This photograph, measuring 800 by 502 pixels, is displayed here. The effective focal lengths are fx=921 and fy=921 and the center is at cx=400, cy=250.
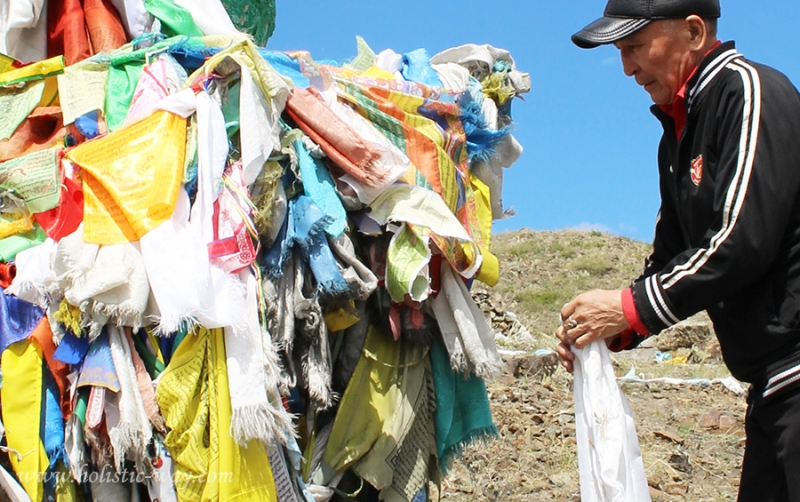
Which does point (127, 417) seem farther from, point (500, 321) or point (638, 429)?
point (500, 321)

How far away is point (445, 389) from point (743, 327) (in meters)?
1.13

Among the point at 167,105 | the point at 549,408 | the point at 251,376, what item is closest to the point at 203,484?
the point at 251,376

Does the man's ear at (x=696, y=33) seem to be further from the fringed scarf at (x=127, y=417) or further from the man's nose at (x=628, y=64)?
the fringed scarf at (x=127, y=417)

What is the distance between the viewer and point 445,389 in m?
3.30

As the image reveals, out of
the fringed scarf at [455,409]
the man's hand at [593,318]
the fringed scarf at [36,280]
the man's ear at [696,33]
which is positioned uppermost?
the man's ear at [696,33]

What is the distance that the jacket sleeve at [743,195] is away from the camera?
7.76ft

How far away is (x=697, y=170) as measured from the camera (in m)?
2.60

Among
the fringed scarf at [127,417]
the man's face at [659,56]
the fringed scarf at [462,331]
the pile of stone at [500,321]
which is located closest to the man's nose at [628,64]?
the man's face at [659,56]

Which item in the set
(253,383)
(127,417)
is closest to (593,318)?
(253,383)

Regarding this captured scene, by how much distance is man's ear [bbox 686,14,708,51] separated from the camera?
8.60 feet

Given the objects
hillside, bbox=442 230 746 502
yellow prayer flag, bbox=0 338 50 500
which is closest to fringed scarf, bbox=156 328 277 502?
yellow prayer flag, bbox=0 338 50 500

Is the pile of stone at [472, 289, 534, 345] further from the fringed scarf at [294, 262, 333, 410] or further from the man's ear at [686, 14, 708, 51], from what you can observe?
the man's ear at [686, 14, 708, 51]

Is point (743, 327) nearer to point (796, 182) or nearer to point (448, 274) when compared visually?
point (796, 182)

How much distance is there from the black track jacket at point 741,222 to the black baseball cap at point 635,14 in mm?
129
